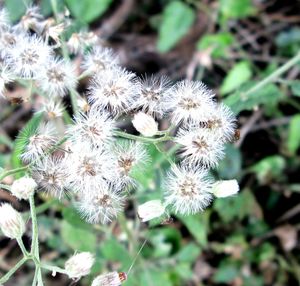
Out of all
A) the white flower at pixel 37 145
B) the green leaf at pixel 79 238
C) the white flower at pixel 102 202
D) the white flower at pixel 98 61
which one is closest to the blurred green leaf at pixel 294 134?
the green leaf at pixel 79 238

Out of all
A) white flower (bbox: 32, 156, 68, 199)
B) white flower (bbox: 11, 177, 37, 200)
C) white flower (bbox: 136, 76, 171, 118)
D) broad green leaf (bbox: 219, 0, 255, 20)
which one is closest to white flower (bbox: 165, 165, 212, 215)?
white flower (bbox: 136, 76, 171, 118)

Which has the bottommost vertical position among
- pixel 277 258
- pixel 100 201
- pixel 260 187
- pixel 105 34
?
pixel 277 258

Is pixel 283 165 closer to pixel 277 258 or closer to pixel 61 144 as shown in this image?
pixel 277 258

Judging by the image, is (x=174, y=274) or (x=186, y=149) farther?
(x=174, y=274)

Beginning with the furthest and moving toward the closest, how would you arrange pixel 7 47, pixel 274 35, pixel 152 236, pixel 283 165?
pixel 274 35 → pixel 283 165 → pixel 152 236 → pixel 7 47

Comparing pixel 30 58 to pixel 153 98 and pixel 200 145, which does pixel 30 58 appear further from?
pixel 200 145

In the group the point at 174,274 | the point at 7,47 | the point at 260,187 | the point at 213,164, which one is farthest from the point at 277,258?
the point at 7,47

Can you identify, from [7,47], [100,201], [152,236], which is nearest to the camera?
[100,201]

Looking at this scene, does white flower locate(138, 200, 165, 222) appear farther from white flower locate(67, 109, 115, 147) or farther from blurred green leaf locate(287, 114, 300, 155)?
blurred green leaf locate(287, 114, 300, 155)
